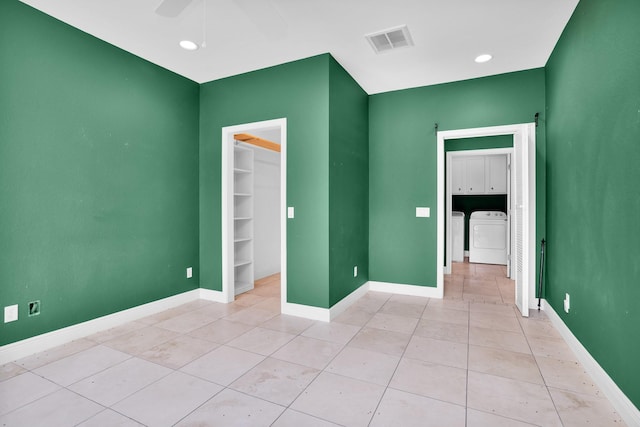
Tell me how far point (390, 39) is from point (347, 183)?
1.55 metres

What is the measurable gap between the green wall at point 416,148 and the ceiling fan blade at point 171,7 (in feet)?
10.0

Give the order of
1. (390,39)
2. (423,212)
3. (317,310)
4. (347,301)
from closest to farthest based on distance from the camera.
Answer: (390,39) → (317,310) → (347,301) → (423,212)

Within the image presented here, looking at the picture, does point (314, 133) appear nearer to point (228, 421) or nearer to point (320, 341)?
point (320, 341)

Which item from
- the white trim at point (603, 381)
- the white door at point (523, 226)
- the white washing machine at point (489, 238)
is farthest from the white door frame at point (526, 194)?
the white washing machine at point (489, 238)

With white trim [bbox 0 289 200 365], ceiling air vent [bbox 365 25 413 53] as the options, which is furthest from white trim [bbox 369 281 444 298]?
ceiling air vent [bbox 365 25 413 53]

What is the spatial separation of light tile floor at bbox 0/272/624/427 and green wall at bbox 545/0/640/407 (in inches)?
15.9

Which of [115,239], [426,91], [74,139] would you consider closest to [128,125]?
[74,139]

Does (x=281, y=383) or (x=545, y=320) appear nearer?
(x=281, y=383)

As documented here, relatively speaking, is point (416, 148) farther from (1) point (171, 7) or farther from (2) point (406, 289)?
(1) point (171, 7)

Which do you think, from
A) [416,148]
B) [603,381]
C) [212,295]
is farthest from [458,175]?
[212,295]

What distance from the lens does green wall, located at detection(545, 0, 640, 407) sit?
5.42ft

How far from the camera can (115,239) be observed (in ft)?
9.93

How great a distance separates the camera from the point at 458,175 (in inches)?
284

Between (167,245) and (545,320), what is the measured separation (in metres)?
4.24
